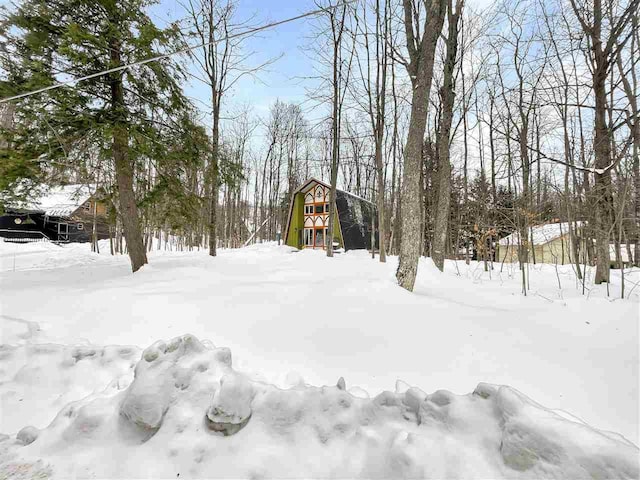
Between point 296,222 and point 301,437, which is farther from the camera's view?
point 296,222

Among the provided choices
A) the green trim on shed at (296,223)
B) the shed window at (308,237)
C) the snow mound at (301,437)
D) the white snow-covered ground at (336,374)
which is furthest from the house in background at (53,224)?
the snow mound at (301,437)

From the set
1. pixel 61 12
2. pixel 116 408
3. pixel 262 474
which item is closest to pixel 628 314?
pixel 262 474

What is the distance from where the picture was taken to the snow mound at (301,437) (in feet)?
3.17

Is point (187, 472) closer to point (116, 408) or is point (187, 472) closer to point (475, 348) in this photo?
point (116, 408)

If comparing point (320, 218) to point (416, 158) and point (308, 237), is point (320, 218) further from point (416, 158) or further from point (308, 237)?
point (416, 158)

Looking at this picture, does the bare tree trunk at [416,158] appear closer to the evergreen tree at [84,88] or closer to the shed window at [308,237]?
the evergreen tree at [84,88]

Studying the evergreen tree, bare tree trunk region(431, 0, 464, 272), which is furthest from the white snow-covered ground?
the evergreen tree

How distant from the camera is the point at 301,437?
1271 mm

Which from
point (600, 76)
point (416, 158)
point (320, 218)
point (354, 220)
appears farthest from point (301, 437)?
point (320, 218)

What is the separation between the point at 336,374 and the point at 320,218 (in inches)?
624

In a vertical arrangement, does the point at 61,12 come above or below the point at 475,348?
above

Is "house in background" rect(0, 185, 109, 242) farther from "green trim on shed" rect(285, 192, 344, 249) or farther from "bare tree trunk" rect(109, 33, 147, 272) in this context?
"bare tree trunk" rect(109, 33, 147, 272)

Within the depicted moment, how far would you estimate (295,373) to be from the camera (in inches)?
75.4

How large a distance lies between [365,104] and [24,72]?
9.60 meters
